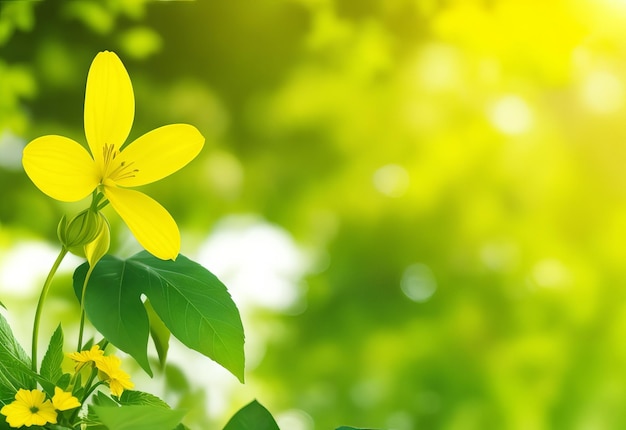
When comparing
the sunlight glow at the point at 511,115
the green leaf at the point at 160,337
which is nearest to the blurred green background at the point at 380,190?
the sunlight glow at the point at 511,115

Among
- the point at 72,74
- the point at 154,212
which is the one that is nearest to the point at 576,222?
the point at 72,74

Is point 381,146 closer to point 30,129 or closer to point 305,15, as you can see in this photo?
point 305,15

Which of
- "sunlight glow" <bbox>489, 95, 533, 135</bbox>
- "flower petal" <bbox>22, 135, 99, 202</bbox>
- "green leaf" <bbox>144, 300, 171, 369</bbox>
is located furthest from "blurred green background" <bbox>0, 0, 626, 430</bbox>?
"flower petal" <bbox>22, 135, 99, 202</bbox>

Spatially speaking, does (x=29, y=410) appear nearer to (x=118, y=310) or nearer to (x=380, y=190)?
(x=118, y=310)

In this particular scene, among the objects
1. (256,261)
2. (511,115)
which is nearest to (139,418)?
(256,261)

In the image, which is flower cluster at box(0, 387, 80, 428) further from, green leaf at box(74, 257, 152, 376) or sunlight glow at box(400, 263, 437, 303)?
sunlight glow at box(400, 263, 437, 303)

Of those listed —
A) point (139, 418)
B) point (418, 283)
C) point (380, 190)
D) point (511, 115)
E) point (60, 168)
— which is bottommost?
point (139, 418)
